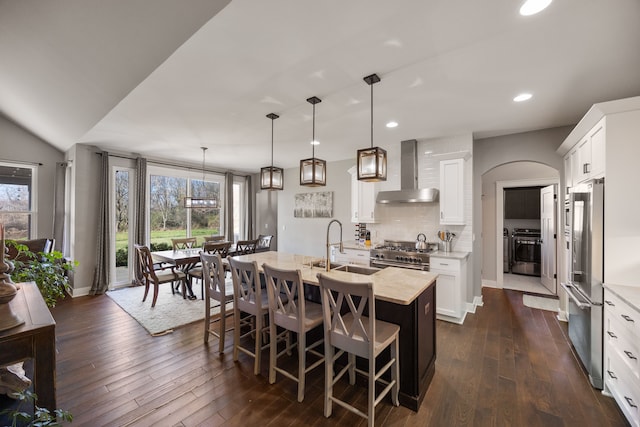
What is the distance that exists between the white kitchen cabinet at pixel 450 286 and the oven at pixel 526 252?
12.8 ft

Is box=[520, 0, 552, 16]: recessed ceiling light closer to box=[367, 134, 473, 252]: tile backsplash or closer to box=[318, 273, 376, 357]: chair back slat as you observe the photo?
box=[318, 273, 376, 357]: chair back slat

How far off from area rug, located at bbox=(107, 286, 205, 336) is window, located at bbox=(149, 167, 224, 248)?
1481mm

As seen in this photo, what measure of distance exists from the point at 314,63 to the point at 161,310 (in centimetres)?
394

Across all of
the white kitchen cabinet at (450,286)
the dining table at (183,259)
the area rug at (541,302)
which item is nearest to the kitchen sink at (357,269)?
the white kitchen cabinet at (450,286)

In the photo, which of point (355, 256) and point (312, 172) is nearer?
point (312, 172)

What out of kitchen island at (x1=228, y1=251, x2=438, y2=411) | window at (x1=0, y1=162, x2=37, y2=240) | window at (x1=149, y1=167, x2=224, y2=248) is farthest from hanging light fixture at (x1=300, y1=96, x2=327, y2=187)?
window at (x1=0, y1=162, x2=37, y2=240)

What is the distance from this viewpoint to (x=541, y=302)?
4.49 m

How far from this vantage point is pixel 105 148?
511 centimetres

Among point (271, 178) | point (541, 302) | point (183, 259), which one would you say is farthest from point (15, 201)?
point (541, 302)

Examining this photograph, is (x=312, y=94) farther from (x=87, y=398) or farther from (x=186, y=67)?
(x=87, y=398)

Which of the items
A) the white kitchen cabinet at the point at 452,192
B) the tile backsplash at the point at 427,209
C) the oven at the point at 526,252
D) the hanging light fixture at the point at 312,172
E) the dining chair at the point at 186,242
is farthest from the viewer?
the oven at the point at 526,252

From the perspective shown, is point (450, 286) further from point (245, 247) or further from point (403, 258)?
point (245, 247)

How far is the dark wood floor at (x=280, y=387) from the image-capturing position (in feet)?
6.42

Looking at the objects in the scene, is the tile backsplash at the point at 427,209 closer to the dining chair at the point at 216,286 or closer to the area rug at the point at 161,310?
the dining chair at the point at 216,286
